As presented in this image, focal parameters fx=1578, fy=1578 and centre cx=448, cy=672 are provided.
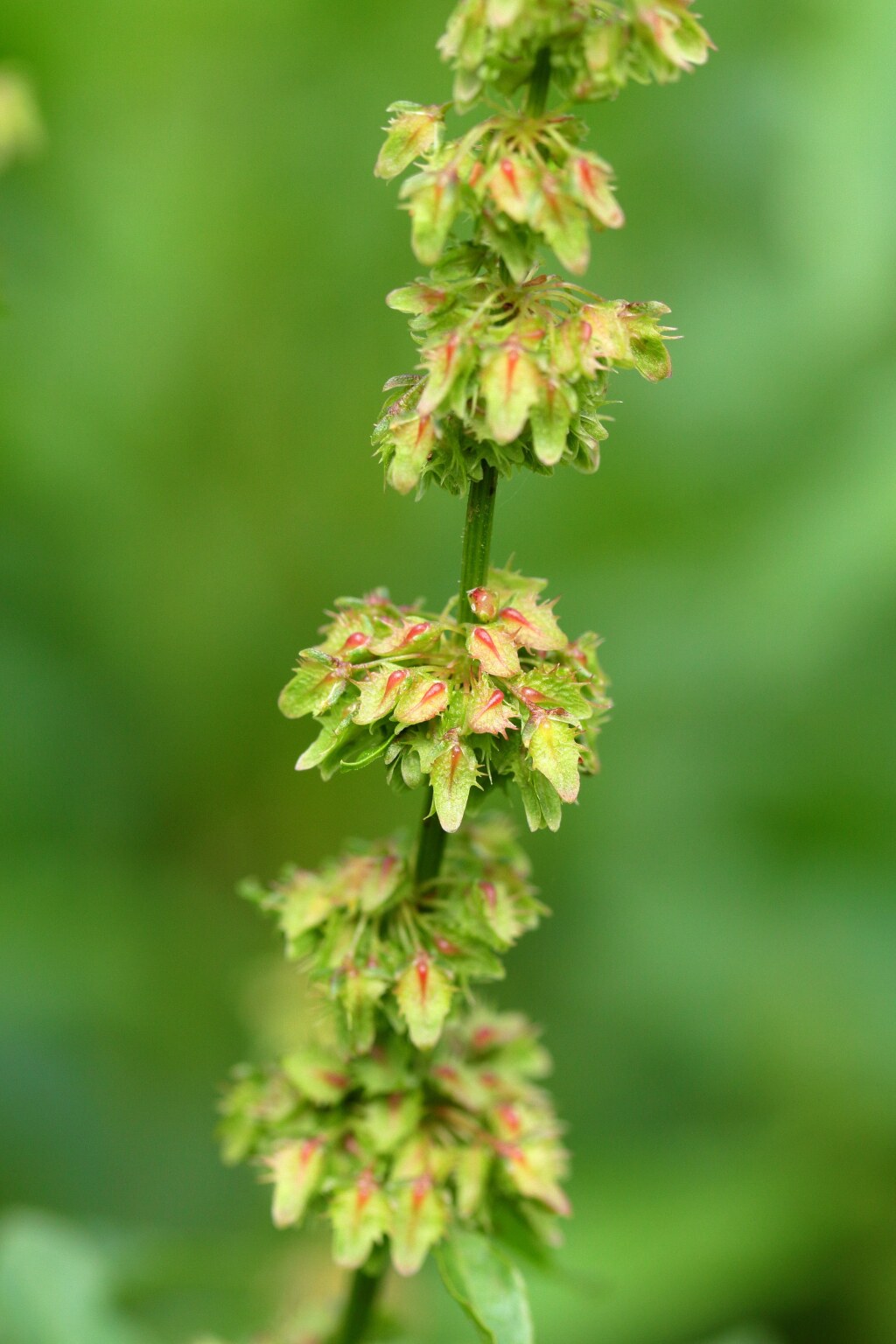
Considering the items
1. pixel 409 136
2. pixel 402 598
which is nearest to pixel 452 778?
pixel 409 136

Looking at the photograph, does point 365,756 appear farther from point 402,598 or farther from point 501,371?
point 402,598

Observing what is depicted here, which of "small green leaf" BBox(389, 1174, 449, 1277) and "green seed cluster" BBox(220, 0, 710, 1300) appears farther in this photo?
"small green leaf" BBox(389, 1174, 449, 1277)

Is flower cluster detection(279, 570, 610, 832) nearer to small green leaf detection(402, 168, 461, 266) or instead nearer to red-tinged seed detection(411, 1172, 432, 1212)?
small green leaf detection(402, 168, 461, 266)

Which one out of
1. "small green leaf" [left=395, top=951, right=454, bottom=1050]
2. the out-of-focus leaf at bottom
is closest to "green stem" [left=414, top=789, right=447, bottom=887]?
"small green leaf" [left=395, top=951, right=454, bottom=1050]

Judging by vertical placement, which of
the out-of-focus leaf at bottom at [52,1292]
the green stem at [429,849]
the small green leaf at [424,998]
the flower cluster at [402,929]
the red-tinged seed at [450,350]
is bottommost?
the out-of-focus leaf at bottom at [52,1292]

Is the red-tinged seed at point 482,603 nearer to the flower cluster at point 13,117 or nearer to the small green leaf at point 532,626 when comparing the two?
the small green leaf at point 532,626

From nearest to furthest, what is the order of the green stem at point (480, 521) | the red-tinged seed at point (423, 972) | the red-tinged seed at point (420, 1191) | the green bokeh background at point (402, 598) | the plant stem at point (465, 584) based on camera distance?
the plant stem at point (465, 584), the green stem at point (480, 521), the red-tinged seed at point (423, 972), the red-tinged seed at point (420, 1191), the green bokeh background at point (402, 598)

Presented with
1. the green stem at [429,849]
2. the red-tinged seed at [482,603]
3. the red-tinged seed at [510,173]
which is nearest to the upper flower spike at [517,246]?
the red-tinged seed at [510,173]
